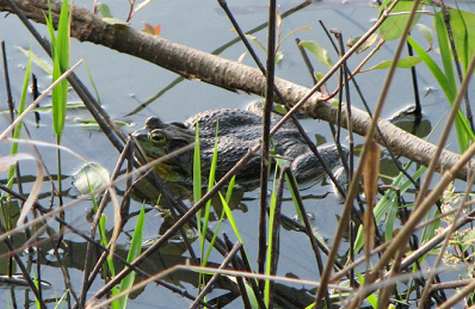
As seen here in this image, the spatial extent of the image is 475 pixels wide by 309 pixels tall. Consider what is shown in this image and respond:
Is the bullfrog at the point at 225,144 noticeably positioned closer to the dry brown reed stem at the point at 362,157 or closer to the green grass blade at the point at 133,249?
the green grass blade at the point at 133,249

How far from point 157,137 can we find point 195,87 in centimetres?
46

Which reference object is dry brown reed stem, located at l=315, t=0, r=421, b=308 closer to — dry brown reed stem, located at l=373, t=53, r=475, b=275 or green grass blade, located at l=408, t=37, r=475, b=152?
dry brown reed stem, located at l=373, t=53, r=475, b=275

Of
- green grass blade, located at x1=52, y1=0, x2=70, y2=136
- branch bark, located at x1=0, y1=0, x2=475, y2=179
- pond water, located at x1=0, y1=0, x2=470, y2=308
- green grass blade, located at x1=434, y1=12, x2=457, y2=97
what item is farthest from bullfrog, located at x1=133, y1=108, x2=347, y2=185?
green grass blade, located at x1=434, y1=12, x2=457, y2=97

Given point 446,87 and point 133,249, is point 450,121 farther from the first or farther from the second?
point 133,249

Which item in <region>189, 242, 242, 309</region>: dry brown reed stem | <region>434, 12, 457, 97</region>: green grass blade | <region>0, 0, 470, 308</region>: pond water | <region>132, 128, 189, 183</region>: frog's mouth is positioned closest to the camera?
<region>189, 242, 242, 309</region>: dry brown reed stem

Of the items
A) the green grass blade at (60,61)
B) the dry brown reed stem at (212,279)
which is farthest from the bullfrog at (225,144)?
the dry brown reed stem at (212,279)

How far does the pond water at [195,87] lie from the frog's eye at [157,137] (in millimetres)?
148

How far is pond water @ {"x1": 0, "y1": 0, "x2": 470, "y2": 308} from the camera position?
10.8 ft

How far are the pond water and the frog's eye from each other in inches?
5.8

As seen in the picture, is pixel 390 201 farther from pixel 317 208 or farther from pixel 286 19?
pixel 286 19

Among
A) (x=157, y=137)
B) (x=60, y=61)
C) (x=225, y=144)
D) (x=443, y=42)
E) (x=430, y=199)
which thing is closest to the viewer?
(x=430, y=199)

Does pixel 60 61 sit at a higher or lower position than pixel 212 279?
higher

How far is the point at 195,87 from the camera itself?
14.3ft

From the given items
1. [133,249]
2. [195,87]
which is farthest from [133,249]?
[195,87]
